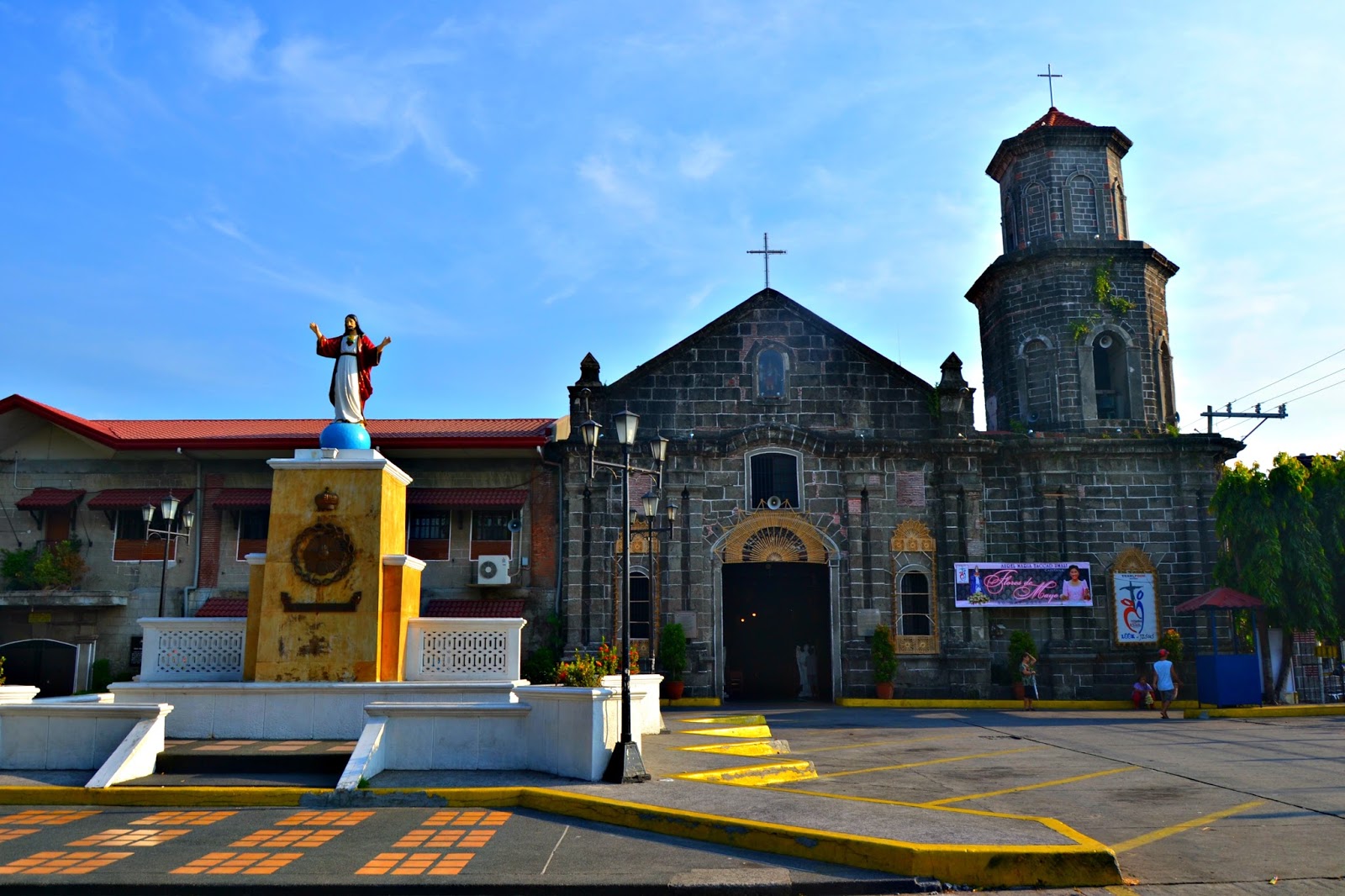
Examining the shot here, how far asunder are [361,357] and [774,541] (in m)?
13.2

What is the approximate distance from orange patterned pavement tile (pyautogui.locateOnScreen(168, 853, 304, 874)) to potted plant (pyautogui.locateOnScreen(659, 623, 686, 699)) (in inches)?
654

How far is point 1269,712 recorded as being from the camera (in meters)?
22.2

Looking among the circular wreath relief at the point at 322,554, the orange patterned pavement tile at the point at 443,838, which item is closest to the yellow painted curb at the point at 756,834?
the orange patterned pavement tile at the point at 443,838

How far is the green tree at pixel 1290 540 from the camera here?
23.8 metres

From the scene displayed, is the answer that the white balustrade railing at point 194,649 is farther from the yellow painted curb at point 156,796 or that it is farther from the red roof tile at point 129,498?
the red roof tile at point 129,498

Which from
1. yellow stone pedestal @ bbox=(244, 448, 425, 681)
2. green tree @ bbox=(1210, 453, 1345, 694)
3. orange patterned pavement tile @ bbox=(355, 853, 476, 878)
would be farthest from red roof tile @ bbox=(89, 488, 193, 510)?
green tree @ bbox=(1210, 453, 1345, 694)

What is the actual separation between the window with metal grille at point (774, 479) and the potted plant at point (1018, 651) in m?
6.34

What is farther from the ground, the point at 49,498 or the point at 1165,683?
the point at 49,498

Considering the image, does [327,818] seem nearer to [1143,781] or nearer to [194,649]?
[194,649]

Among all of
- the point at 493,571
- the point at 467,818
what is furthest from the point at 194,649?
the point at 493,571

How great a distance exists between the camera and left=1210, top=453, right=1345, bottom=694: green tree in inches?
938

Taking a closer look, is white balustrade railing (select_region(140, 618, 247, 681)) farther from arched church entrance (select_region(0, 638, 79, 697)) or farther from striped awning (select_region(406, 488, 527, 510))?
arched church entrance (select_region(0, 638, 79, 697))

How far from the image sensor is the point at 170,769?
42.1ft

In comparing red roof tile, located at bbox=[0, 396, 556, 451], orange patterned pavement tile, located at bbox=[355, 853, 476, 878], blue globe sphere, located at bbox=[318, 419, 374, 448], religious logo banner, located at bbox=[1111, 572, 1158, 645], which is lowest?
orange patterned pavement tile, located at bbox=[355, 853, 476, 878]
